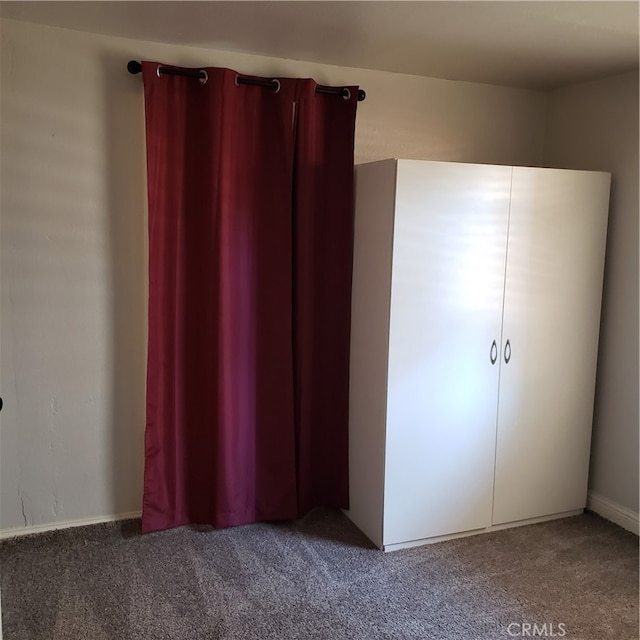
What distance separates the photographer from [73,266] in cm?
275

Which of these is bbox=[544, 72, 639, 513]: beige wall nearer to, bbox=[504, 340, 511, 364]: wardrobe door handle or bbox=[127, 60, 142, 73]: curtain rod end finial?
bbox=[504, 340, 511, 364]: wardrobe door handle

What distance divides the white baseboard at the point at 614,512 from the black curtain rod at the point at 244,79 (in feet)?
7.66

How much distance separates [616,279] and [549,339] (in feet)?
1.56

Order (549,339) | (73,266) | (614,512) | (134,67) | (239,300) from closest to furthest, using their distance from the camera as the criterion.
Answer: (134,67) < (73,266) < (239,300) < (549,339) < (614,512)

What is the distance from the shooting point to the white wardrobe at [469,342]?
2689 mm

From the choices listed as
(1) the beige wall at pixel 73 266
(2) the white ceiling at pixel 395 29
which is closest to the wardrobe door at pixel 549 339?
(2) the white ceiling at pixel 395 29

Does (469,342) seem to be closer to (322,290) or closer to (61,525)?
(322,290)

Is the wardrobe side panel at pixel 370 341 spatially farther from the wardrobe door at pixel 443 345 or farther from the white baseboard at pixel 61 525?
the white baseboard at pixel 61 525

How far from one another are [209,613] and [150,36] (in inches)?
90.8

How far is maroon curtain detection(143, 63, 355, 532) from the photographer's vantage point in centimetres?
275

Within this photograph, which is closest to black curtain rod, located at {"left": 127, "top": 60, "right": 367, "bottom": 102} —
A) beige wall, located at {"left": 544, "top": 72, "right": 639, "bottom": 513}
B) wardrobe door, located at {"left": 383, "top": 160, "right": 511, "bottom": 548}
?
wardrobe door, located at {"left": 383, "top": 160, "right": 511, "bottom": 548}

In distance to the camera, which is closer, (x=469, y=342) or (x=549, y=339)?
(x=469, y=342)

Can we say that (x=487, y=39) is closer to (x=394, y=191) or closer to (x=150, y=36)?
(x=394, y=191)

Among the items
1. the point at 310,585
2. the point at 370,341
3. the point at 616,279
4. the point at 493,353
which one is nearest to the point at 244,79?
the point at 370,341
